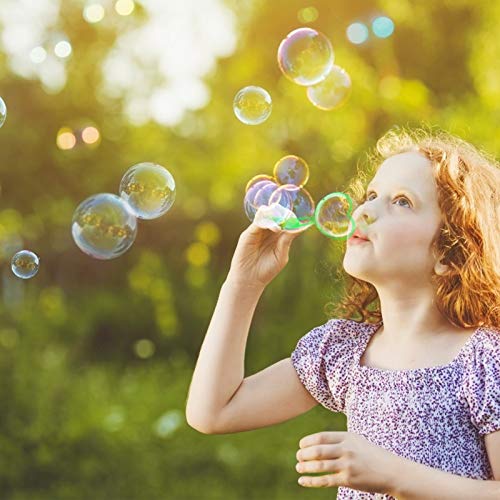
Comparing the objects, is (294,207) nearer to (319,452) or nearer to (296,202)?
(296,202)

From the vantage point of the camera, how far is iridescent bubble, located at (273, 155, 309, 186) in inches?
111

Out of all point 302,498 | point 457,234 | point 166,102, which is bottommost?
point 302,498

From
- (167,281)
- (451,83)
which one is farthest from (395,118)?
(167,281)

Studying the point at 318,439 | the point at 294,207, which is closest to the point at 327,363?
the point at 318,439

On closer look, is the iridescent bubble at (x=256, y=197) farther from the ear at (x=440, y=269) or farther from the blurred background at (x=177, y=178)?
the blurred background at (x=177, y=178)

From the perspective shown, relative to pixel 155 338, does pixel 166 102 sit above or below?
above

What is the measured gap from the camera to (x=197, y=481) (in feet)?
15.6

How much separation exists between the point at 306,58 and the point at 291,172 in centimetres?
52

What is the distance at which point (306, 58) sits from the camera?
10.4 ft

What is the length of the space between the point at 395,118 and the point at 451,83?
1.06 metres

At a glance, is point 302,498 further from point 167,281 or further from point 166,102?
point 166,102

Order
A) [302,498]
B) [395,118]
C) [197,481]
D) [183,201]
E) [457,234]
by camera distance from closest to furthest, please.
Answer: [457,234] → [302,498] → [197,481] → [395,118] → [183,201]

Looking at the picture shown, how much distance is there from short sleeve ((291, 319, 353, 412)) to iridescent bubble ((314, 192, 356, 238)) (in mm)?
219

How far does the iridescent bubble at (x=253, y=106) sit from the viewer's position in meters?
3.05
